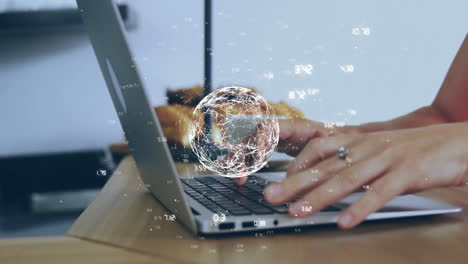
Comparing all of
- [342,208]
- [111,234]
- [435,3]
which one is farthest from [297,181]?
[435,3]

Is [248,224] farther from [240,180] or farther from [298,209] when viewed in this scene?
[240,180]

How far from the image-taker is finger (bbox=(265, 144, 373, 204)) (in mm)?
455

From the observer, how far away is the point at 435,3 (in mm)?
922

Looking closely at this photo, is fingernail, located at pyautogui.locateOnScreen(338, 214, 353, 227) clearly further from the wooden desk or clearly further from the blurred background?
the blurred background

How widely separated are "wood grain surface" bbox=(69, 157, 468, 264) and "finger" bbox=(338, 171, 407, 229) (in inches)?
0.4

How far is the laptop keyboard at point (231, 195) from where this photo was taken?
0.44 meters

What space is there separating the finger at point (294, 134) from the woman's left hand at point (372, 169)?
0.66 ft

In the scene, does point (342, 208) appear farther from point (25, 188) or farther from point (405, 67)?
point (25, 188)

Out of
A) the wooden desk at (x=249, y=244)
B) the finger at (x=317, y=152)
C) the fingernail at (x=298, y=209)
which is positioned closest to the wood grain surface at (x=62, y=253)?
the wooden desk at (x=249, y=244)

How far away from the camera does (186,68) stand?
4.17 ft

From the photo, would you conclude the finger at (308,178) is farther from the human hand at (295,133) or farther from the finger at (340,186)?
the human hand at (295,133)

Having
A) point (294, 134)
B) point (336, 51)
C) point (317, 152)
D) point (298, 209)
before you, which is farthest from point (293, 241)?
point (336, 51)

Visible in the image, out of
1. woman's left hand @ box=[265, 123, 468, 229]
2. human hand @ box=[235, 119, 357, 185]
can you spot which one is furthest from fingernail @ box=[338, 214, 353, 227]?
human hand @ box=[235, 119, 357, 185]

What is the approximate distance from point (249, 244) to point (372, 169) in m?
0.16
